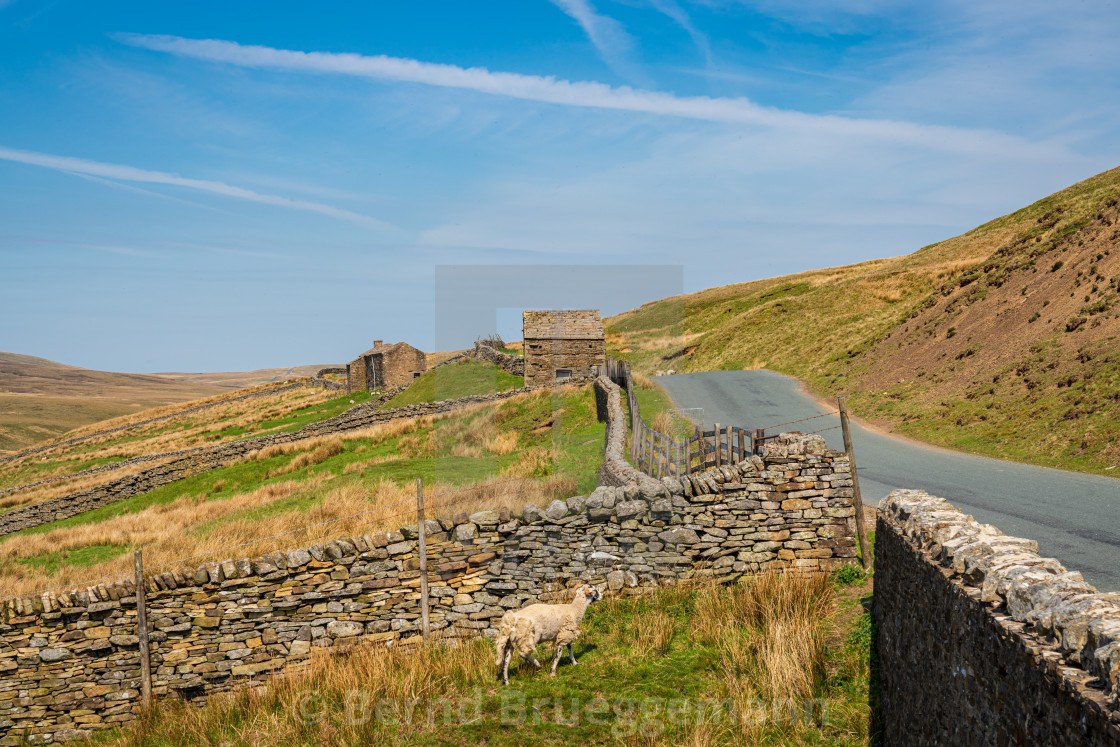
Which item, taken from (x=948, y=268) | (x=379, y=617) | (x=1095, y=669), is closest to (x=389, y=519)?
(x=379, y=617)

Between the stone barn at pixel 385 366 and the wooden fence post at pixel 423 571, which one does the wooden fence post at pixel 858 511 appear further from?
the stone barn at pixel 385 366

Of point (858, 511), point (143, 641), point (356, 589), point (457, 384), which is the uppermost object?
point (457, 384)

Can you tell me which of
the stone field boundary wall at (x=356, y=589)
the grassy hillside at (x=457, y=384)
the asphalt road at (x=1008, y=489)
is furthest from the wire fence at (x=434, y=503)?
the grassy hillside at (x=457, y=384)

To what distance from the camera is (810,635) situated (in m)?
8.31

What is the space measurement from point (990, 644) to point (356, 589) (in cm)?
954

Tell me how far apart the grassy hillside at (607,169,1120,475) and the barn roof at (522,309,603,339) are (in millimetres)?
12583

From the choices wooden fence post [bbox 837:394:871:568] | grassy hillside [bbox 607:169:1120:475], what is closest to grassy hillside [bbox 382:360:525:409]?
grassy hillside [bbox 607:169:1120:475]

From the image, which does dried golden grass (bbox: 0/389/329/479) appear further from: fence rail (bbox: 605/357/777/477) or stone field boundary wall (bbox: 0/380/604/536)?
fence rail (bbox: 605/357/777/477)

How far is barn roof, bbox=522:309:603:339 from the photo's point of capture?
37.7 metres

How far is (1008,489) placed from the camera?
13.9 m

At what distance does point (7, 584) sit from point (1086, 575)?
21.2m

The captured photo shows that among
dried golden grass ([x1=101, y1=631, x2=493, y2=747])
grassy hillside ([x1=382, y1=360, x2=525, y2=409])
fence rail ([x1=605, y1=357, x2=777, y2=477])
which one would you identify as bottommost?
dried golden grass ([x1=101, y1=631, x2=493, y2=747])

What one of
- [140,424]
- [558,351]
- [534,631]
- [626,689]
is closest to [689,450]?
[534,631]

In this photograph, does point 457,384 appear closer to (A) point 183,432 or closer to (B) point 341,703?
(A) point 183,432
